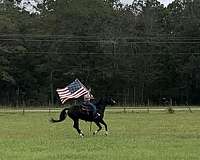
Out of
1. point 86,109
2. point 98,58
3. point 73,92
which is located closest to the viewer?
point 86,109

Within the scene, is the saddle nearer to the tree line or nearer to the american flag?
the american flag

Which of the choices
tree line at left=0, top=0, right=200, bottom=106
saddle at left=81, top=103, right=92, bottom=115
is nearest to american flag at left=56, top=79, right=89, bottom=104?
saddle at left=81, top=103, right=92, bottom=115

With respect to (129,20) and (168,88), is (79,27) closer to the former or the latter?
(129,20)

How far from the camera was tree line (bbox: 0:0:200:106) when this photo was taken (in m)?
80.4

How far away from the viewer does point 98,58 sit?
270 ft

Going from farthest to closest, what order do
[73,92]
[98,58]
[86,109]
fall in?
[98,58] → [73,92] → [86,109]

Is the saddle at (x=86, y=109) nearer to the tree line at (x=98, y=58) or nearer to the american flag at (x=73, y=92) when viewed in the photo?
the american flag at (x=73, y=92)

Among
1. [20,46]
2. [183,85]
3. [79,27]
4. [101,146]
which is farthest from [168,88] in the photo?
[101,146]

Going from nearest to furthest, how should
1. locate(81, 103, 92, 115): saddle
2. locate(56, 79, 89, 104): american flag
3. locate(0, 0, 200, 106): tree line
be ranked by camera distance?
locate(81, 103, 92, 115): saddle
locate(56, 79, 89, 104): american flag
locate(0, 0, 200, 106): tree line

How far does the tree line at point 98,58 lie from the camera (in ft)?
264

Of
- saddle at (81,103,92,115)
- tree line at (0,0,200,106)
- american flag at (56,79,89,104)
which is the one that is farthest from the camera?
tree line at (0,0,200,106)

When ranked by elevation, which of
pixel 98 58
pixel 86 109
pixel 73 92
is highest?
pixel 98 58

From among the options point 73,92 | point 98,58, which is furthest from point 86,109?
point 98,58

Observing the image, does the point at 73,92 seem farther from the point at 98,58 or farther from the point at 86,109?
the point at 98,58
